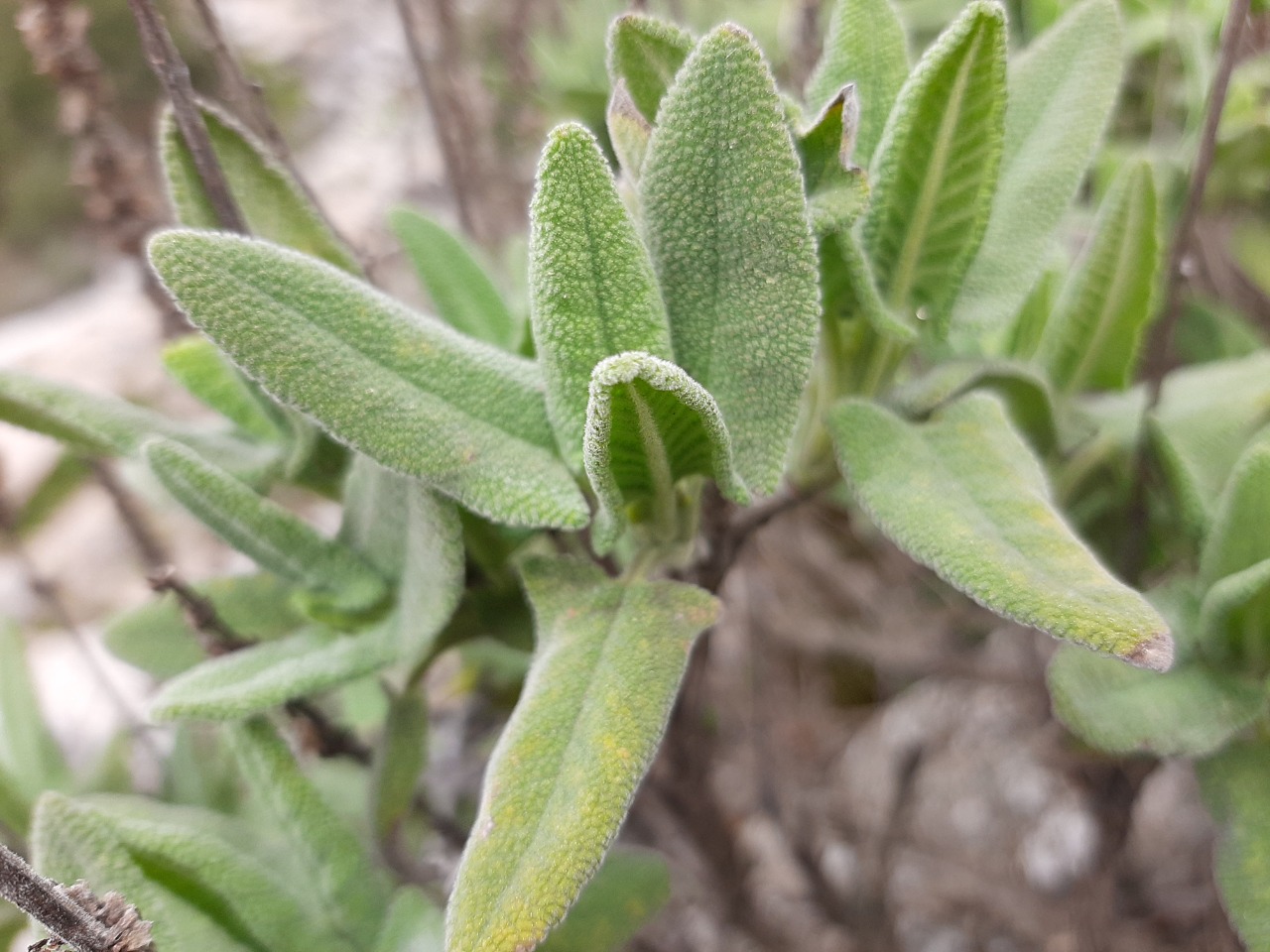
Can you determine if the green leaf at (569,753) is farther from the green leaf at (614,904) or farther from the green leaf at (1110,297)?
the green leaf at (1110,297)

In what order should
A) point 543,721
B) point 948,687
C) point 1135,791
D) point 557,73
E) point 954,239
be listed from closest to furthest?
point 543,721 → point 954,239 → point 1135,791 → point 557,73 → point 948,687

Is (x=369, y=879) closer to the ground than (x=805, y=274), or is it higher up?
closer to the ground

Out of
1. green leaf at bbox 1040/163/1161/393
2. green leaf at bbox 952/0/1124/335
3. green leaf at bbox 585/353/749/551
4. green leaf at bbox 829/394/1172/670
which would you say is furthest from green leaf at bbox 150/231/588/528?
green leaf at bbox 1040/163/1161/393

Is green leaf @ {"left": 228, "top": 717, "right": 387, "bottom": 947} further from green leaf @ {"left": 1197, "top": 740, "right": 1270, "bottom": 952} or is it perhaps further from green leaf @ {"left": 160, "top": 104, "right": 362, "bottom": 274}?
green leaf @ {"left": 1197, "top": 740, "right": 1270, "bottom": 952}

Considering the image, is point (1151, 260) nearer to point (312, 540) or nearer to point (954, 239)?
point (954, 239)

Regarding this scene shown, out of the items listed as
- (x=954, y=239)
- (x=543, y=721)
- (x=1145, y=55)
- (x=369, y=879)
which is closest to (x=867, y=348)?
(x=954, y=239)

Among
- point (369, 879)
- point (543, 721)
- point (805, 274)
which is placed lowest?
point (369, 879)

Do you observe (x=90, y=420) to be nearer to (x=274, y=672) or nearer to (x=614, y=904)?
(x=274, y=672)

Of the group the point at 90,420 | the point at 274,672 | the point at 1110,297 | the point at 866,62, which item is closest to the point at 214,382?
the point at 90,420
